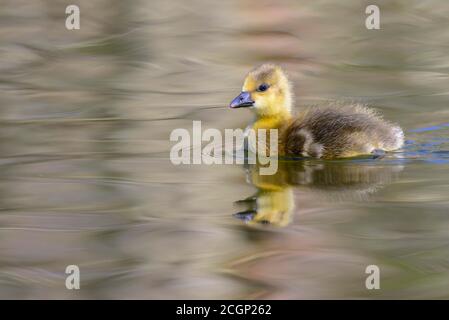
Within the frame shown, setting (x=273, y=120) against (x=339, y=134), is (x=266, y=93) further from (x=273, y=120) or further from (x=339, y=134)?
(x=339, y=134)

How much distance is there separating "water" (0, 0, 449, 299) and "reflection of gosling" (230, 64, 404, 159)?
0.39 feet

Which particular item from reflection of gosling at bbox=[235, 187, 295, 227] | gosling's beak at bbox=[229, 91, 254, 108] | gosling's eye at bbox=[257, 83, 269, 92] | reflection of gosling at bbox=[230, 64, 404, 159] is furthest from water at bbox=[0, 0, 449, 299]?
gosling's eye at bbox=[257, 83, 269, 92]

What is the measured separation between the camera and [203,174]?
608 centimetres

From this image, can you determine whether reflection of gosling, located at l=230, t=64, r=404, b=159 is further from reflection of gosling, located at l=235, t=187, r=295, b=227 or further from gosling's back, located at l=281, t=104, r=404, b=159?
reflection of gosling, located at l=235, t=187, r=295, b=227

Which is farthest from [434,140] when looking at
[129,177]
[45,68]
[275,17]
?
[275,17]

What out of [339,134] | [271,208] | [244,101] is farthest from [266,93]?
[271,208]

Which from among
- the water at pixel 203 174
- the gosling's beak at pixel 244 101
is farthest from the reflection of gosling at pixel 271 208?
the gosling's beak at pixel 244 101

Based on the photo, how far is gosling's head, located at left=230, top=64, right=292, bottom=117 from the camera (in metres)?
6.55

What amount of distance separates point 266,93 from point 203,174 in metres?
0.84

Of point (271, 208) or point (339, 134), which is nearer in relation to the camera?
point (271, 208)

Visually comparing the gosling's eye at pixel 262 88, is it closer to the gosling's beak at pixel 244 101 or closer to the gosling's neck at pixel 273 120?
the gosling's beak at pixel 244 101

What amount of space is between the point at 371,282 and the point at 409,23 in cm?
710

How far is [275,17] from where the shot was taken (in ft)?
37.6

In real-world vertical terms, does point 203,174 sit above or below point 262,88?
below
